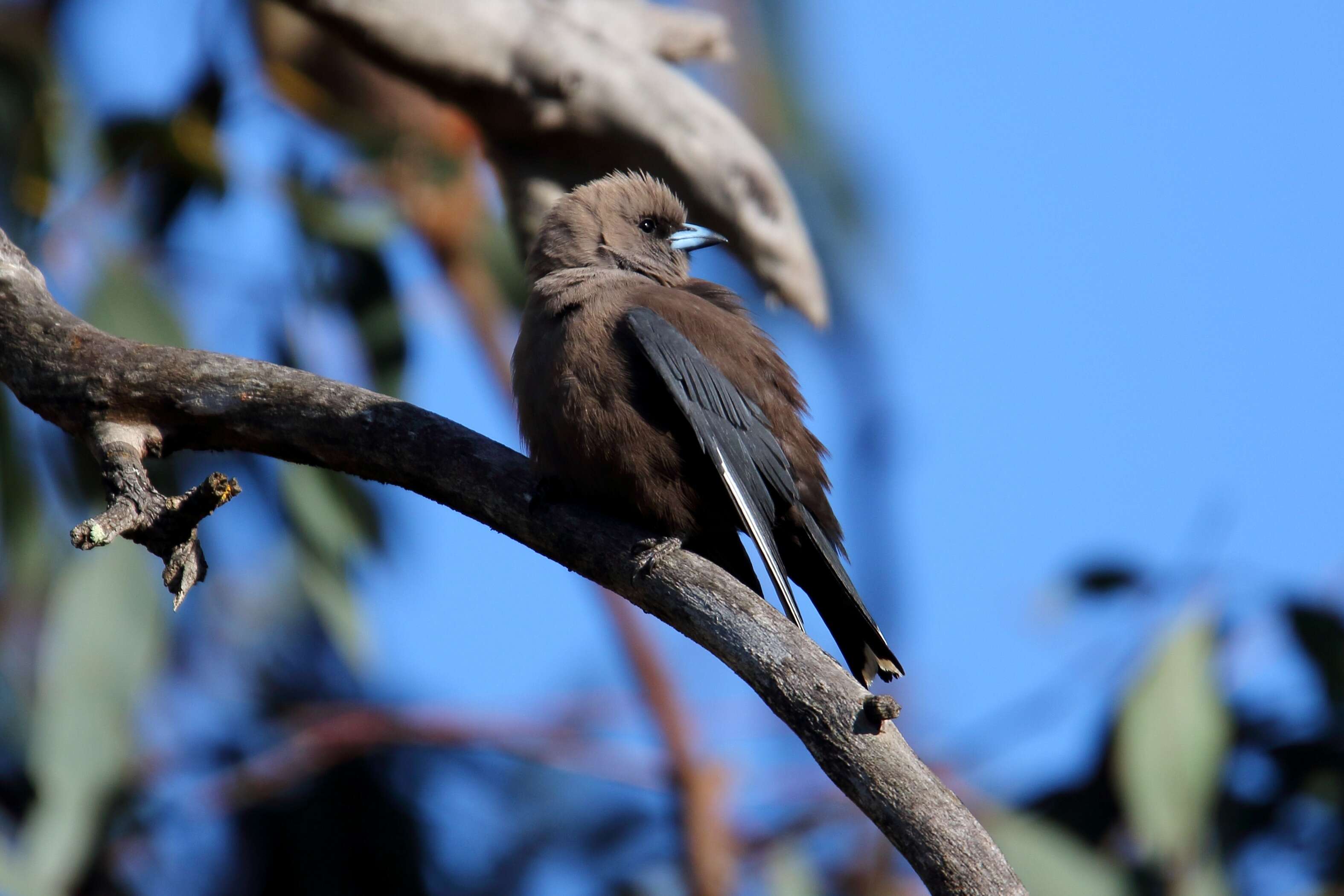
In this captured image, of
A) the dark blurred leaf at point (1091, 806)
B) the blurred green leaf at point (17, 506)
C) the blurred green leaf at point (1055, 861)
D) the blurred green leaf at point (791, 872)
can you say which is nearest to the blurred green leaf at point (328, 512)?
the blurred green leaf at point (17, 506)

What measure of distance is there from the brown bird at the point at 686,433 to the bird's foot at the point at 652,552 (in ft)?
0.06

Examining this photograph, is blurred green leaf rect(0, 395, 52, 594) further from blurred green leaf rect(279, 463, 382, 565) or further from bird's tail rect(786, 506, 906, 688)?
bird's tail rect(786, 506, 906, 688)

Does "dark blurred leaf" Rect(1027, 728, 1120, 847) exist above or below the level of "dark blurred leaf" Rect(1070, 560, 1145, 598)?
below

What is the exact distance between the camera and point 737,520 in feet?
9.93

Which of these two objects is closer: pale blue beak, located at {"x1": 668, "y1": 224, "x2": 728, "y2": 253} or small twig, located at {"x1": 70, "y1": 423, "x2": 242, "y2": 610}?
small twig, located at {"x1": 70, "y1": 423, "x2": 242, "y2": 610}

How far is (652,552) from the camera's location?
8.45 ft

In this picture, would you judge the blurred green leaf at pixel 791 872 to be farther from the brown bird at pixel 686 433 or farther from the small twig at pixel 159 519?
the small twig at pixel 159 519

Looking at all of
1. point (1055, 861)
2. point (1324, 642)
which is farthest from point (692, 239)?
point (1324, 642)

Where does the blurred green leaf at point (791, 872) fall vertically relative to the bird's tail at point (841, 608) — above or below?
above

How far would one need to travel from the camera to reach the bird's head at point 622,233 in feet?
12.1

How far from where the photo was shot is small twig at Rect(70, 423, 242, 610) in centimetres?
243

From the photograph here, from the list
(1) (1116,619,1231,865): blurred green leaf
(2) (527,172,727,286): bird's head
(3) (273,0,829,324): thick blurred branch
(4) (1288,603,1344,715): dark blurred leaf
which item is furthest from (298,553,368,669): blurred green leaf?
(4) (1288,603,1344,715): dark blurred leaf

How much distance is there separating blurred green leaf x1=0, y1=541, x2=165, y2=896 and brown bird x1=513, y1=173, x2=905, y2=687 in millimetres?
1877

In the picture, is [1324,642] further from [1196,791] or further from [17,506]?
[17,506]
